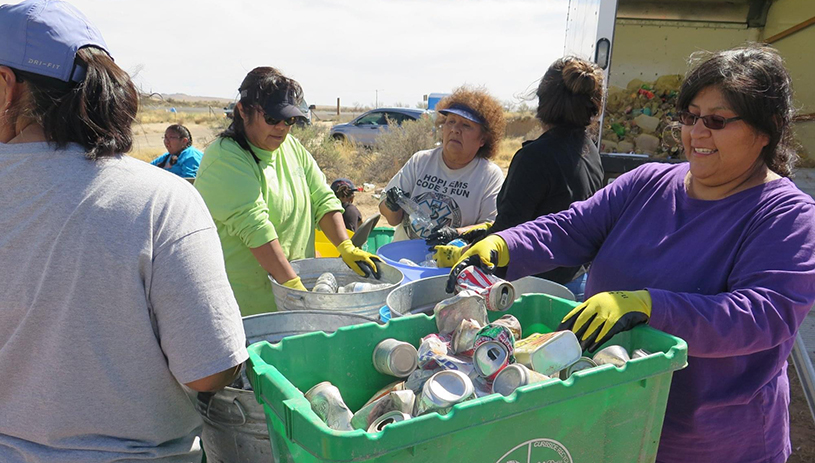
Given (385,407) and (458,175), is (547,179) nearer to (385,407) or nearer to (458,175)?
(458,175)

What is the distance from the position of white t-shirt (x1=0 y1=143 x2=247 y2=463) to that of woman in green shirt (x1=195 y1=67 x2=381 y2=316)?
1.09 meters

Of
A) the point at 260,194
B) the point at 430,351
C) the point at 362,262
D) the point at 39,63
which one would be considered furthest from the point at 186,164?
the point at 430,351

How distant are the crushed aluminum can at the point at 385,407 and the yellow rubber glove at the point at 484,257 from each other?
622 mm

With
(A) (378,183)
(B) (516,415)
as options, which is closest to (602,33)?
(B) (516,415)

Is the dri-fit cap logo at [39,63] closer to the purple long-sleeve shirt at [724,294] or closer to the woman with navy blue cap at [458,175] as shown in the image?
the purple long-sleeve shirt at [724,294]

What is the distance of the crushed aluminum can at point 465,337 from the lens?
1369mm

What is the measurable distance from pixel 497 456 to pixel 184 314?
685 millimetres

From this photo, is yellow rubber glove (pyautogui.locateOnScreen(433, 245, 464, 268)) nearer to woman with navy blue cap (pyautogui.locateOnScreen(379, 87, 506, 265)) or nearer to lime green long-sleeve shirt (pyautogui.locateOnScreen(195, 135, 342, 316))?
lime green long-sleeve shirt (pyautogui.locateOnScreen(195, 135, 342, 316))

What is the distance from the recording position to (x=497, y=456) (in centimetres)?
109

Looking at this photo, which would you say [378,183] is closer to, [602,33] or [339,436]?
[602,33]

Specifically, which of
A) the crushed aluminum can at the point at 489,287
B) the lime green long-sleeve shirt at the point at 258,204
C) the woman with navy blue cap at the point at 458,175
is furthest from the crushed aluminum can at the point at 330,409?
the woman with navy blue cap at the point at 458,175

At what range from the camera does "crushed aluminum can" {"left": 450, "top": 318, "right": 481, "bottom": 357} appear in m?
1.37

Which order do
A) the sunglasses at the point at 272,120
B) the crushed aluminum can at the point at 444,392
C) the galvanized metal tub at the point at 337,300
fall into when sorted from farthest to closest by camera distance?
the sunglasses at the point at 272,120 < the galvanized metal tub at the point at 337,300 < the crushed aluminum can at the point at 444,392

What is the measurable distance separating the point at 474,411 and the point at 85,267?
0.80 meters
